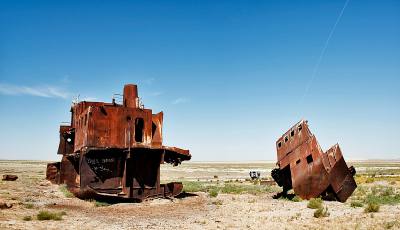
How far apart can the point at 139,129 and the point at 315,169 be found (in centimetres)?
902

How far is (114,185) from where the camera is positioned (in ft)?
62.0

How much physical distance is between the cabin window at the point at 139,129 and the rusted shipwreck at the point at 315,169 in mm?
7498

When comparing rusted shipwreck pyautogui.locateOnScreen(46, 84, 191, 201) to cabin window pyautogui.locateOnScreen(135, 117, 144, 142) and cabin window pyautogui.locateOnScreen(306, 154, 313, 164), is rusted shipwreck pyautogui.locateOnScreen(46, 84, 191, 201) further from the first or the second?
cabin window pyautogui.locateOnScreen(306, 154, 313, 164)

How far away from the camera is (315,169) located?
1733 cm

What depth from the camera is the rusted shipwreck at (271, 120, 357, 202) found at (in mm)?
17328

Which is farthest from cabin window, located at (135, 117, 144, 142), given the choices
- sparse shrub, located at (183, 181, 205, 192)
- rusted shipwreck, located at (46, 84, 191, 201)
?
sparse shrub, located at (183, 181, 205, 192)

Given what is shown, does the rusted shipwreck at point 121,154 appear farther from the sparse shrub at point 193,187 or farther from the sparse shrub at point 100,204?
the sparse shrub at point 193,187

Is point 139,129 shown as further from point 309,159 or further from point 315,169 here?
point 315,169

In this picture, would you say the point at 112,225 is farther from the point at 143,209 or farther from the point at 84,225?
the point at 143,209

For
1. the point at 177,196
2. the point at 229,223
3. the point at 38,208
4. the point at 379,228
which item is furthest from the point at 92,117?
the point at 379,228

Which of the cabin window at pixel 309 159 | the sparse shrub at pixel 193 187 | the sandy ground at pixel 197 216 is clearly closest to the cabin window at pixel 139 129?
the sandy ground at pixel 197 216

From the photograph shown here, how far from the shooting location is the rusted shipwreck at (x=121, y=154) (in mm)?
18406

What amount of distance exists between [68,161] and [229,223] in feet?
61.0

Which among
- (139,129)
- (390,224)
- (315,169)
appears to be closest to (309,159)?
(315,169)
